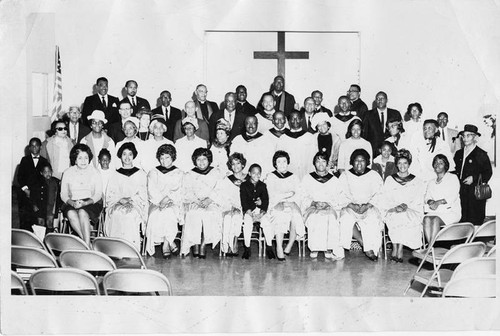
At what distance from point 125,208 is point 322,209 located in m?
1.36

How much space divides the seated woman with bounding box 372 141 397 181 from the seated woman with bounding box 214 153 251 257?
3.11 feet

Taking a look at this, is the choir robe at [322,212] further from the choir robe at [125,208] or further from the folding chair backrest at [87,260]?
the folding chair backrest at [87,260]

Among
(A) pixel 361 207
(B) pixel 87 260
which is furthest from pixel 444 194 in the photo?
(B) pixel 87 260

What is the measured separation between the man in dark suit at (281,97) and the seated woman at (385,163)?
2.27 ft

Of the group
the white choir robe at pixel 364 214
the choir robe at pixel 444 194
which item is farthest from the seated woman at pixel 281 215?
the choir robe at pixel 444 194

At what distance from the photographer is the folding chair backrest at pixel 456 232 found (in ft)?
14.1

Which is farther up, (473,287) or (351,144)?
(351,144)

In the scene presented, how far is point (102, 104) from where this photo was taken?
15.9 ft

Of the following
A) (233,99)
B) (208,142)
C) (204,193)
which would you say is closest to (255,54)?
(233,99)

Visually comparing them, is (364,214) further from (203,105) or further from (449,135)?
(203,105)

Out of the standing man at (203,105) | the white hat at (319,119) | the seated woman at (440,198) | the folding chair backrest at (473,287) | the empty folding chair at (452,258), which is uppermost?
the standing man at (203,105)

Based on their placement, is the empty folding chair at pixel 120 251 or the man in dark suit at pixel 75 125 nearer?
the empty folding chair at pixel 120 251

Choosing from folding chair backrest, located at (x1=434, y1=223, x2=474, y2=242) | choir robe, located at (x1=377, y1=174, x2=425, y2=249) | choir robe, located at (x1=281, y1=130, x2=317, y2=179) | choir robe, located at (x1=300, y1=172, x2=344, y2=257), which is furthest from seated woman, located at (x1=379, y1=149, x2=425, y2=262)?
choir robe, located at (x1=281, y1=130, x2=317, y2=179)

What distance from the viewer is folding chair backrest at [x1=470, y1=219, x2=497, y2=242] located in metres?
4.18
